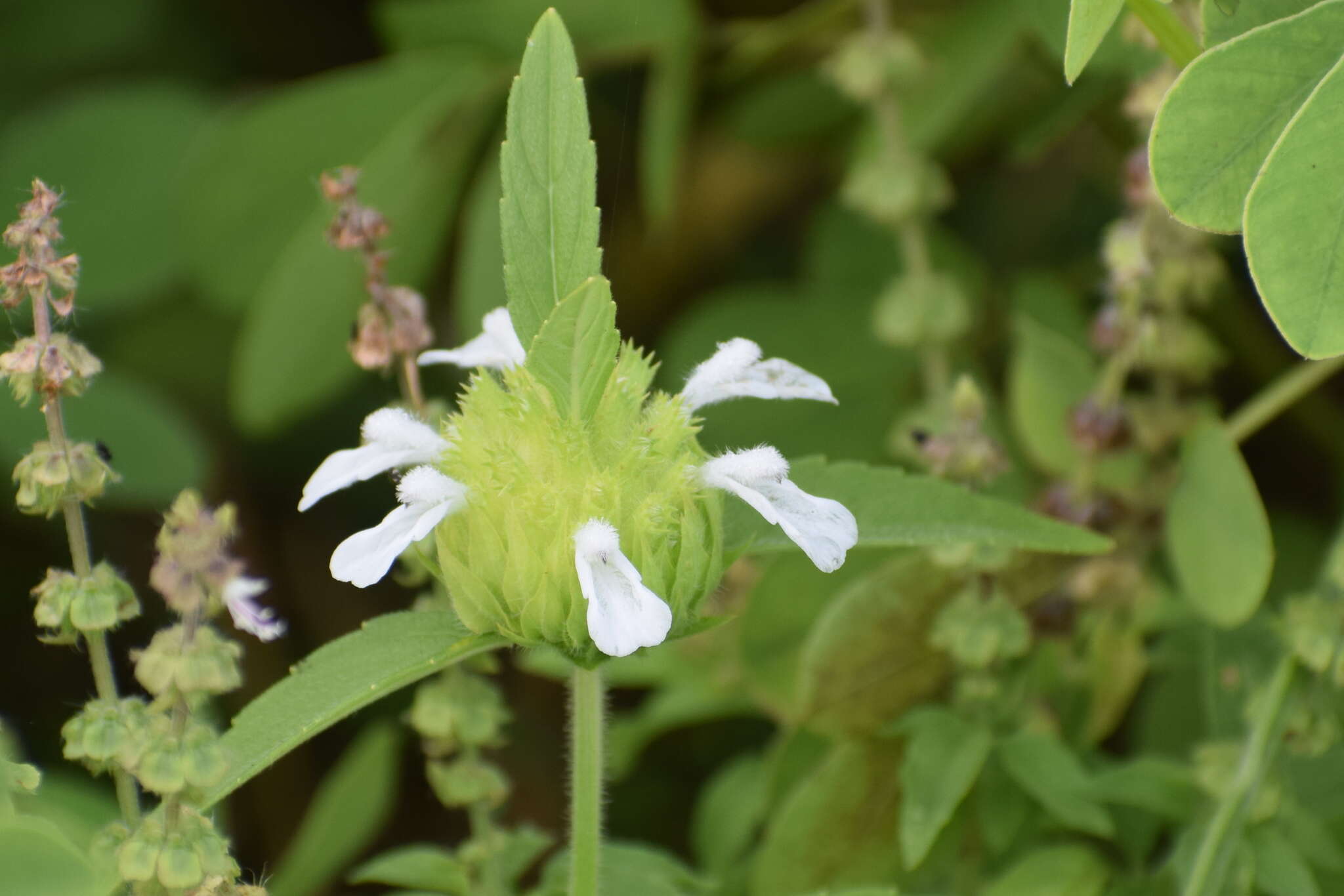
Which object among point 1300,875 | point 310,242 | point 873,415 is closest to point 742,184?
point 873,415

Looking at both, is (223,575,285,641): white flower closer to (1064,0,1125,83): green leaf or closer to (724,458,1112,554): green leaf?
(724,458,1112,554): green leaf

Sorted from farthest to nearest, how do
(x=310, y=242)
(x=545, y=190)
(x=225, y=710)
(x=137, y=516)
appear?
(x=137, y=516) → (x=225, y=710) → (x=310, y=242) → (x=545, y=190)

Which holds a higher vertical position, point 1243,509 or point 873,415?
point 873,415

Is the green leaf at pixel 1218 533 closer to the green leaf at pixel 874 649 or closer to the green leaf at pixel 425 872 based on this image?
the green leaf at pixel 874 649

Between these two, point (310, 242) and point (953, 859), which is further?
point (310, 242)

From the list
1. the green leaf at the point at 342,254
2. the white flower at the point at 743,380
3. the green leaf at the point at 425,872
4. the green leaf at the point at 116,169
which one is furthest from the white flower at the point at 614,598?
the green leaf at the point at 116,169

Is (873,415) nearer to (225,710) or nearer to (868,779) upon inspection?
(868,779)

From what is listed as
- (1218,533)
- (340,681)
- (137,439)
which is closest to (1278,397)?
(1218,533)
